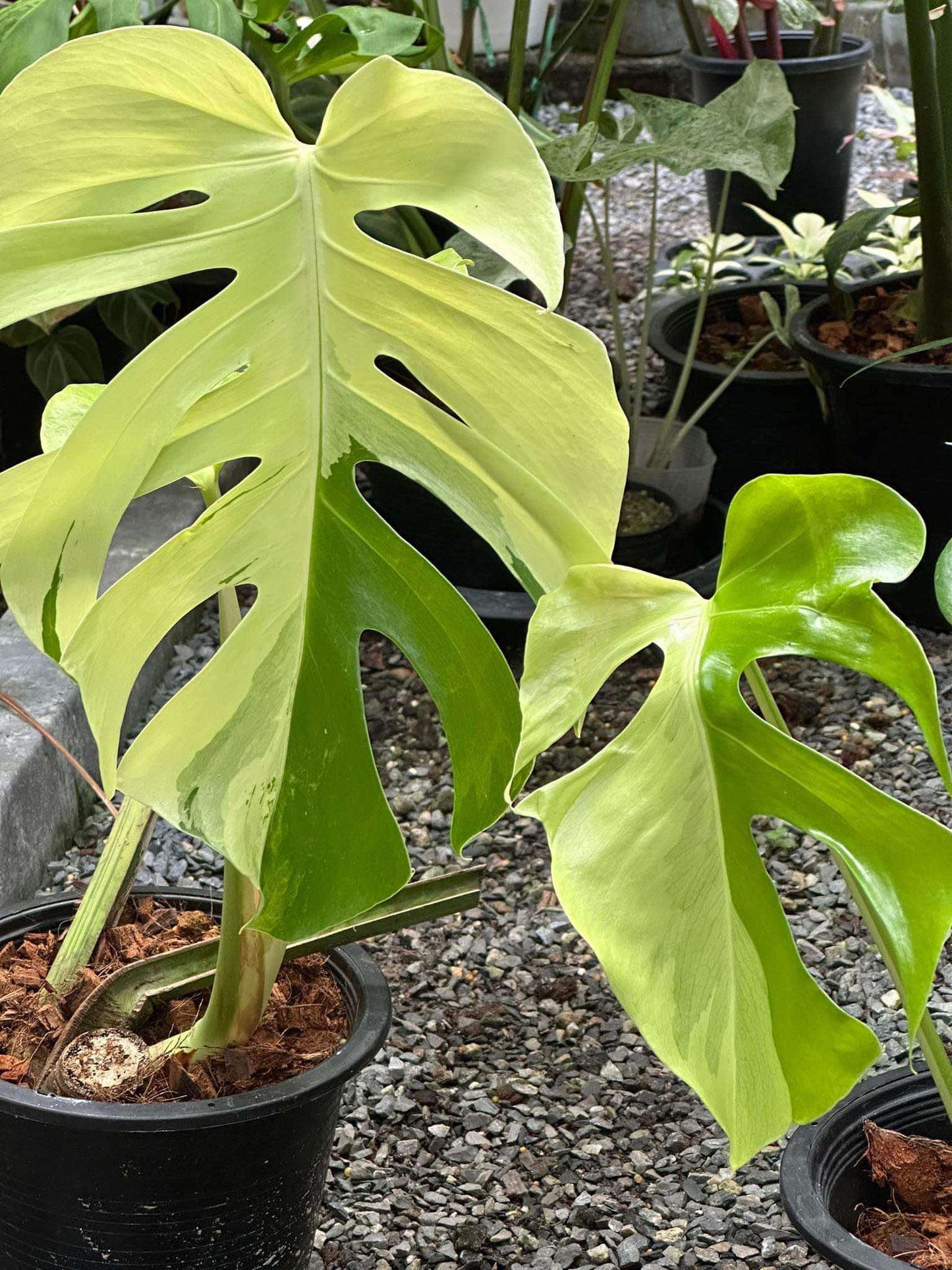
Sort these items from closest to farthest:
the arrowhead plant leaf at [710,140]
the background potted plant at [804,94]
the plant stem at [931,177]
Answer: the arrowhead plant leaf at [710,140], the plant stem at [931,177], the background potted plant at [804,94]

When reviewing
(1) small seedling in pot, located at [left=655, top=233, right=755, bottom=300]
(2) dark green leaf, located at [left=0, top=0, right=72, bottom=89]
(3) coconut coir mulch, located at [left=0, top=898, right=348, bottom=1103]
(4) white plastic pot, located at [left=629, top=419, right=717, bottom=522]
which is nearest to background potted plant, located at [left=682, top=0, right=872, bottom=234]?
(1) small seedling in pot, located at [left=655, top=233, right=755, bottom=300]

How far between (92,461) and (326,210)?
0.18m

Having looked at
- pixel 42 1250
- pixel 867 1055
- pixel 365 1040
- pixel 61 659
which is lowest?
pixel 42 1250

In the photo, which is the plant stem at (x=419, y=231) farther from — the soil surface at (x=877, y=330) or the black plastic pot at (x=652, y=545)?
the soil surface at (x=877, y=330)

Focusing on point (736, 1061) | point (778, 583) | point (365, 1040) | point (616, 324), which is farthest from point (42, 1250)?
point (616, 324)

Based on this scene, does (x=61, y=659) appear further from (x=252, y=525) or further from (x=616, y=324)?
(x=616, y=324)

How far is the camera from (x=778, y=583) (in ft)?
2.18

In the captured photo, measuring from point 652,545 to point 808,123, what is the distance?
180 centimetres

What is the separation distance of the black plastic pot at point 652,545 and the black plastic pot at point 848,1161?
110cm

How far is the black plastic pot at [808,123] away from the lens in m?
3.27

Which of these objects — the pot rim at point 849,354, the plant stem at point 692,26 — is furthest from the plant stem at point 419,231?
the plant stem at point 692,26

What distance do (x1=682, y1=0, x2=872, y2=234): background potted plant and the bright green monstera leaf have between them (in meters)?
2.59

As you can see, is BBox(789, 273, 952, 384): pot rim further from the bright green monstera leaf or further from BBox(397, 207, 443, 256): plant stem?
the bright green monstera leaf

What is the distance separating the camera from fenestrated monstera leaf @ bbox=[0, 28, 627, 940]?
674 millimetres
